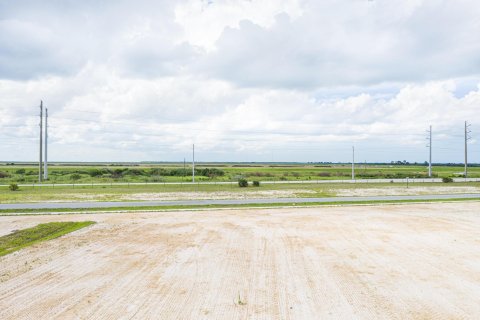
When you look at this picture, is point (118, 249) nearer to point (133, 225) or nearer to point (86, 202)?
point (133, 225)

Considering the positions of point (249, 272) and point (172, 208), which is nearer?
point (249, 272)

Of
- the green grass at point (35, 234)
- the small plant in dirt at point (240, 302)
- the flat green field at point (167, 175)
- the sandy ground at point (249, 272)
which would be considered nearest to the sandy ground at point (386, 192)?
the sandy ground at point (249, 272)

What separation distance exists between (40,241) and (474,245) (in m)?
20.7

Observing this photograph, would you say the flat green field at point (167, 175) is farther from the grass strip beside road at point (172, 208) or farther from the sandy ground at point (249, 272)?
the sandy ground at point (249, 272)

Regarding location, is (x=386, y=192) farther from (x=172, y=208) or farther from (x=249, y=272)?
(x=249, y=272)

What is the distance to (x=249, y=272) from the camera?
12.4 meters

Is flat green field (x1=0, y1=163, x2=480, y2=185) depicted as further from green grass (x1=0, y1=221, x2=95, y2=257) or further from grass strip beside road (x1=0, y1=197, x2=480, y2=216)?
green grass (x1=0, y1=221, x2=95, y2=257)

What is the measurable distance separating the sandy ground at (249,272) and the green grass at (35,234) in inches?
34.8

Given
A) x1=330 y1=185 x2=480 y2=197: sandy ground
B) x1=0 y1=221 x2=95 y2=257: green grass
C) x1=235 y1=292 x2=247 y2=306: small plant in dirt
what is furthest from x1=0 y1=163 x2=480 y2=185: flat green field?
x1=235 y1=292 x2=247 y2=306: small plant in dirt

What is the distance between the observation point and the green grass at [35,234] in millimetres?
16406

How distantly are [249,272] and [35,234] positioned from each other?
1305 cm

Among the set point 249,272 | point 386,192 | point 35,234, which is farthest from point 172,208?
point 386,192

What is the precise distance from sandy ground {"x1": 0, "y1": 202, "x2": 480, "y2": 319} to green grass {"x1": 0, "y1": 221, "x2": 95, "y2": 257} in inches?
34.8

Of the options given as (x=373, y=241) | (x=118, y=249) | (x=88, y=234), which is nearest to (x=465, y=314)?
(x=373, y=241)
